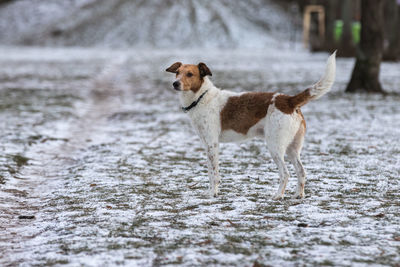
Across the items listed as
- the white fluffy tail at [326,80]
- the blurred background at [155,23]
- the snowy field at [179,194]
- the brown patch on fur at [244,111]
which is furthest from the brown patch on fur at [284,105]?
the blurred background at [155,23]

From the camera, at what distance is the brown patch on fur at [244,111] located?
6301 mm

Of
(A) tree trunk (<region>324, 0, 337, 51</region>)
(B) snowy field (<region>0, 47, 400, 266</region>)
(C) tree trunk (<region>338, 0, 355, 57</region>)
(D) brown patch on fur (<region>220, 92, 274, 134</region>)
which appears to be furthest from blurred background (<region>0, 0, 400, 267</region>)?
(A) tree trunk (<region>324, 0, 337, 51</region>)

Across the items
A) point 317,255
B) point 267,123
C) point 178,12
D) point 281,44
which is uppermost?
point 178,12

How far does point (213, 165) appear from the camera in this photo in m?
6.56

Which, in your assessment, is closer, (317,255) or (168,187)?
(317,255)

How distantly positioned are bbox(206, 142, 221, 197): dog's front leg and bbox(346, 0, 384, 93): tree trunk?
452 inches

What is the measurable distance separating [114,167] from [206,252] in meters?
3.88

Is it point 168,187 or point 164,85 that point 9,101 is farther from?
point 168,187

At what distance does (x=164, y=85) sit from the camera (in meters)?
20.8

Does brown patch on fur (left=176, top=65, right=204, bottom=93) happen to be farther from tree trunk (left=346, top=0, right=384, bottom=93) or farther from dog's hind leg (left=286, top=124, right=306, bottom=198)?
tree trunk (left=346, top=0, right=384, bottom=93)

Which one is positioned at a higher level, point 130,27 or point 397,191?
point 130,27

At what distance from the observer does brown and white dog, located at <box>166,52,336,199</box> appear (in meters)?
6.11

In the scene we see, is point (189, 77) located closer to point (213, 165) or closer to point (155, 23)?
point (213, 165)

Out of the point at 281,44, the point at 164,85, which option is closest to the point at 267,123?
the point at 164,85
